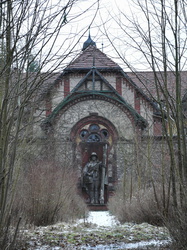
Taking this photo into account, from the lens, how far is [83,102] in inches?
1051

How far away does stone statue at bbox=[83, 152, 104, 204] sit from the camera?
2309 cm

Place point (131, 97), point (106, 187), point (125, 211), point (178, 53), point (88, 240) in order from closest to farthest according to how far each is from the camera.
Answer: point (178, 53) < point (88, 240) < point (125, 211) < point (106, 187) < point (131, 97)

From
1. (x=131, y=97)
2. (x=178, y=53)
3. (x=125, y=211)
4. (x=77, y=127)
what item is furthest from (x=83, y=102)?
(x=178, y=53)

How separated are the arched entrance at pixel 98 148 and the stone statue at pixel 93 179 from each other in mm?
118

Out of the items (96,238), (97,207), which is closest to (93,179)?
(97,207)

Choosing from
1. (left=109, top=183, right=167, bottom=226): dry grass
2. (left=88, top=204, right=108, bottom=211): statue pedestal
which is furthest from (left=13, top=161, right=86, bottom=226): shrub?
(left=88, top=204, right=108, bottom=211): statue pedestal

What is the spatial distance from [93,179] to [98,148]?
6.89ft

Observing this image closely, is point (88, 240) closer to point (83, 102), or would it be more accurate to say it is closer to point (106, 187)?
point (106, 187)

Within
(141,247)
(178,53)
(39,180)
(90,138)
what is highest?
(90,138)

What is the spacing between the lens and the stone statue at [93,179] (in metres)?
23.1

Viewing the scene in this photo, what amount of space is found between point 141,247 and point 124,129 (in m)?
17.6

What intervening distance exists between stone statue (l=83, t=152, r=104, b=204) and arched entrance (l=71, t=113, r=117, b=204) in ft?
0.39

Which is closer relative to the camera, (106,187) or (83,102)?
(106,187)

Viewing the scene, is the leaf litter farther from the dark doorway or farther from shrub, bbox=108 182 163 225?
the dark doorway
